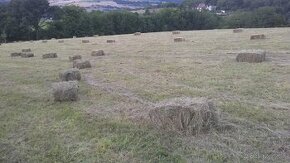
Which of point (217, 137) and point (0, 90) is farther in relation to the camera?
point (0, 90)

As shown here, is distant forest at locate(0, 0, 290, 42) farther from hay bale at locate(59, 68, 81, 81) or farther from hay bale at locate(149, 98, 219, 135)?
hay bale at locate(149, 98, 219, 135)

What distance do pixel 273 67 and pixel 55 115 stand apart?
887 centimetres

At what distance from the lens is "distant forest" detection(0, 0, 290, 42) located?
214ft

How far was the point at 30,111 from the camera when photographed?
40.9 ft

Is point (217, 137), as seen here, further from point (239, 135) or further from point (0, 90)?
point (0, 90)

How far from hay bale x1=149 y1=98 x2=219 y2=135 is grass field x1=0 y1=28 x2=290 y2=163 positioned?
183 millimetres

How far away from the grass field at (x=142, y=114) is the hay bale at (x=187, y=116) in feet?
0.60

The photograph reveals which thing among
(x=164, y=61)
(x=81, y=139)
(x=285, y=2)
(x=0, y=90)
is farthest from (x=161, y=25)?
(x=81, y=139)

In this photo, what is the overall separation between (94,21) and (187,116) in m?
62.2

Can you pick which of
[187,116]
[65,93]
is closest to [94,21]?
[65,93]

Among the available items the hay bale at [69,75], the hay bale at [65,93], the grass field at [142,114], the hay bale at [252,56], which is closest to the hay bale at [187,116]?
the grass field at [142,114]

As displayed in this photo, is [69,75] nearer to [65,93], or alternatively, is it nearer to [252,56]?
[65,93]

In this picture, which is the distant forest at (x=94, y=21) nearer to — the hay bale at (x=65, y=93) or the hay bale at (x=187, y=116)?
the hay bale at (x=65, y=93)

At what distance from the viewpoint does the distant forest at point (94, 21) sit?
214 ft
